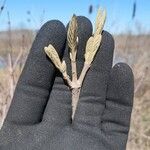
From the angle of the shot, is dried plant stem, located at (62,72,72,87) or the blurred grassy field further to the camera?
the blurred grassy field

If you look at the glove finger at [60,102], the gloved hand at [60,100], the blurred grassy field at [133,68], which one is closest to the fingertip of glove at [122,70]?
the gloved hand at [60,100]

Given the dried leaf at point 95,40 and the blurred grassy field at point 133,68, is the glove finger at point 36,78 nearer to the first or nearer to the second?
the dried leaf at point 95,40

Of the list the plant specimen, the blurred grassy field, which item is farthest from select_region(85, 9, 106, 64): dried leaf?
the blurred grassy field

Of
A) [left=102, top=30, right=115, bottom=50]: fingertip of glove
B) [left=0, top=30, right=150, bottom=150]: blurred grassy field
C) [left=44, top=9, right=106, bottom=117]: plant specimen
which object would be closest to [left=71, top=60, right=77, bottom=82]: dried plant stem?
[left=44, top=9, right=106, bottom=117]: plant specimen

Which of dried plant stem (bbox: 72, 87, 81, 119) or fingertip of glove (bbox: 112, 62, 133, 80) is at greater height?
fingertip of glove (bbox: 112, 62, 133, 80)

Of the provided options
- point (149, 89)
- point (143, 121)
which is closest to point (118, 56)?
point (143, 121)

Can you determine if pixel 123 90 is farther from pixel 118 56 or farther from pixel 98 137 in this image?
pixel 118 56

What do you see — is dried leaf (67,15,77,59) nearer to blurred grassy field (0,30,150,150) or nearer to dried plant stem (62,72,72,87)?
dried plant stem (62,72,72,87)

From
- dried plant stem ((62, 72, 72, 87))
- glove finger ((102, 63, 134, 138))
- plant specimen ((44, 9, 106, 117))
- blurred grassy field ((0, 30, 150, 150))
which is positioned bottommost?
blurred grassy field ((0, 30, 150, 150))
